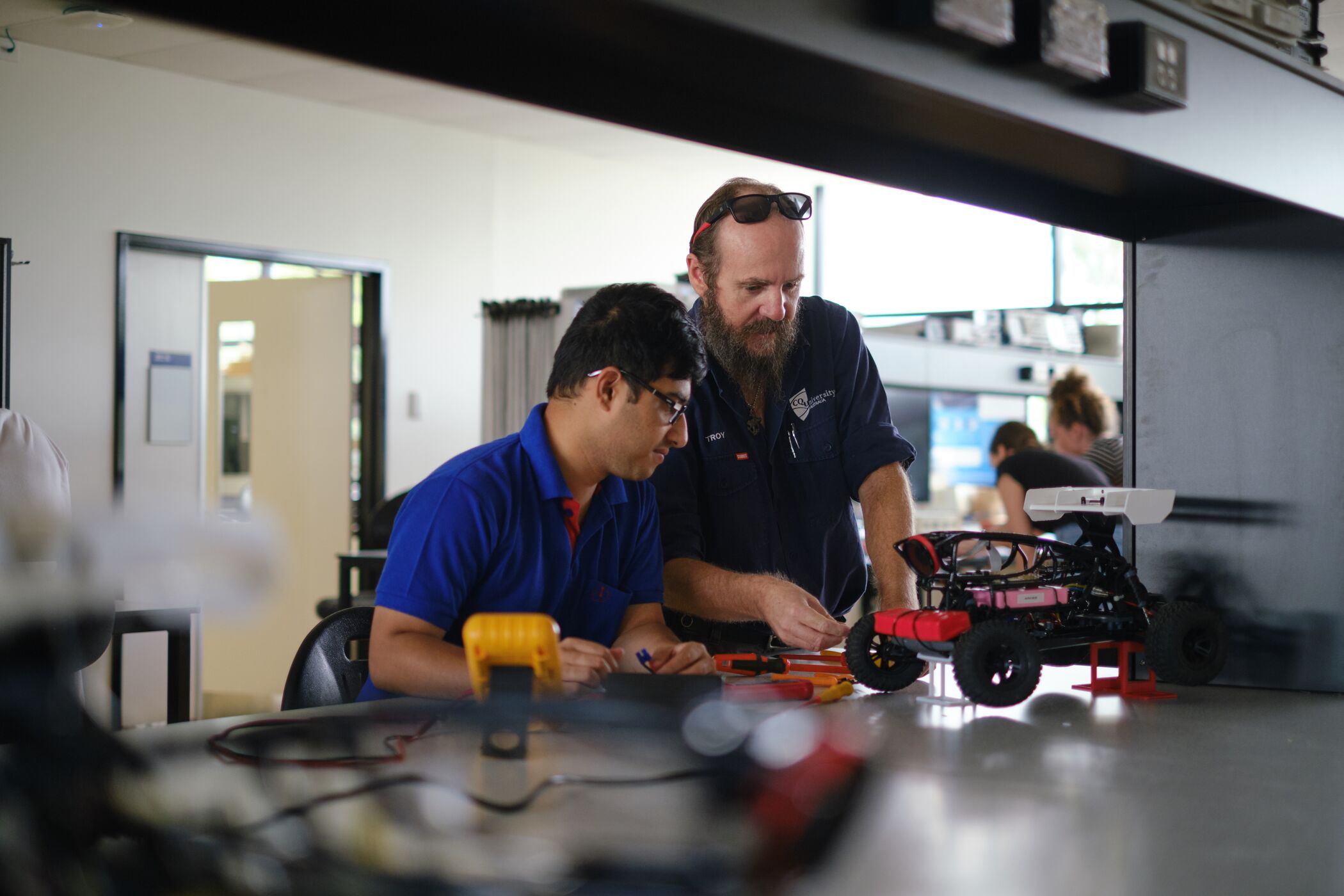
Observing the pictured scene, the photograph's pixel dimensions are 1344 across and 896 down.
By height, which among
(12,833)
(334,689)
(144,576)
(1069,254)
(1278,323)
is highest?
(1069,254)

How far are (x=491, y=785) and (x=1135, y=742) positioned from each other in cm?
62

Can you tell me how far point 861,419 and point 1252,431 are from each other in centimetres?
59

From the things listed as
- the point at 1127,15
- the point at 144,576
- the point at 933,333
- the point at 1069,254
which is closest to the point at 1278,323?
the point at 1127,15

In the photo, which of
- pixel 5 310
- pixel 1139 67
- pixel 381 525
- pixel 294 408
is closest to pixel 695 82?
pixel 1139 67

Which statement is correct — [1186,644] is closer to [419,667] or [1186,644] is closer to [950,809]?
[950,809]

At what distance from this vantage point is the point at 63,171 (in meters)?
5.09

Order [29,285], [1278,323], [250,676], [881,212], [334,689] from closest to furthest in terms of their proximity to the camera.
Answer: [334,689], [1278,323], [29,285], [250,676], [881,212]

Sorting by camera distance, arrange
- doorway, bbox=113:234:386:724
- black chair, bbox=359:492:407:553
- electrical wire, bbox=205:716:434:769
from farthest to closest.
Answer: doorway, bbox=113:234:386:724, black chair, bbox=359:492:407:553, electrical wire, bbox=205:716:434:769

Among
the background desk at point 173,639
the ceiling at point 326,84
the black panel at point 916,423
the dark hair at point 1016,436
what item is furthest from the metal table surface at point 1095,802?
the black panel at point 916,423

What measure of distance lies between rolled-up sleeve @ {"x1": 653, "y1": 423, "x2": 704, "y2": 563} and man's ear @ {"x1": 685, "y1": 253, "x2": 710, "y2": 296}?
0.28 metres

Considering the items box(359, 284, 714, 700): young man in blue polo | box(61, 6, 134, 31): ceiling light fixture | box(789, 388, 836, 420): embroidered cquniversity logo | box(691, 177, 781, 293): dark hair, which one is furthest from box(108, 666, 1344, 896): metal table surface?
box(61, 6, 134, 31): ceiling light fixture

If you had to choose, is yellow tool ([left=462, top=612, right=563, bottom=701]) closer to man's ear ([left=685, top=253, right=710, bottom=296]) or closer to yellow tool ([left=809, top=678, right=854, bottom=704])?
yellow tool ([left=809, top=678, right=854, bottom=704])

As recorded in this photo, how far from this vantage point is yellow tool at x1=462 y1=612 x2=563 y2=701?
3.42 ft

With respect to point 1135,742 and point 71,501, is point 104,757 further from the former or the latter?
point 1135,742
